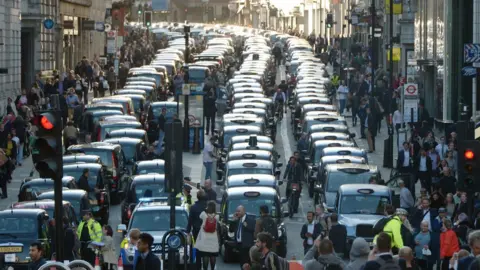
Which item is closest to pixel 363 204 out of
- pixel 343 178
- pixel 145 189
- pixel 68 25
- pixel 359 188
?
pixel 359 188

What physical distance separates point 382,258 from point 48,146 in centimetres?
405

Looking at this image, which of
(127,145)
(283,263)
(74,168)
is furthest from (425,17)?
(283,263)

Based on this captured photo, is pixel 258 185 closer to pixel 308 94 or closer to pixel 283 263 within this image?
pixel 283 263

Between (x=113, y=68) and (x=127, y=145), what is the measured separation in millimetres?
28389

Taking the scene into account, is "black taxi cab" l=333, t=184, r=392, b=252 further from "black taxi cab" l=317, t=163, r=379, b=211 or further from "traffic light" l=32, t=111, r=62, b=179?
"traffic light" l=32, t=111, r=62, b=179

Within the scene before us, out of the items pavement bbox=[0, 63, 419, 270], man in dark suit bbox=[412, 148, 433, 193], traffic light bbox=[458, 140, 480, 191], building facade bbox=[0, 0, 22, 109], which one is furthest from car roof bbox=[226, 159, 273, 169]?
building facade bbox=[0, 0, 22, 109]

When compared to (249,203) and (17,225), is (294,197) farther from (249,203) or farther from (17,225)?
(17,225)

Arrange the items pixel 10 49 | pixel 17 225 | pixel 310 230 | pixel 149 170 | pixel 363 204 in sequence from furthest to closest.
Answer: pixel 10 49 → pixel 149 170 → pixel 363 204 → pixel 310 230 → pixel 17 225

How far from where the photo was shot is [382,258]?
17.8 m

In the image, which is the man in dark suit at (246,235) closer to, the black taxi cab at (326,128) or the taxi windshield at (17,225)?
the taxi windshield at (17,225)

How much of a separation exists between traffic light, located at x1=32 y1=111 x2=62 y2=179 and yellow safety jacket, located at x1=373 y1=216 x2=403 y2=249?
7406 millimetres

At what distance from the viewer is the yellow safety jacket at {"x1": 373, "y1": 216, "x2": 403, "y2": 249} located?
24.5 m

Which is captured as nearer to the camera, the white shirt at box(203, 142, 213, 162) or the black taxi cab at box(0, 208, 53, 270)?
the black taxi cab at box(0, 208, 53, 270)

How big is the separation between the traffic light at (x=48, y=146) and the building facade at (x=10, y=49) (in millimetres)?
41776
